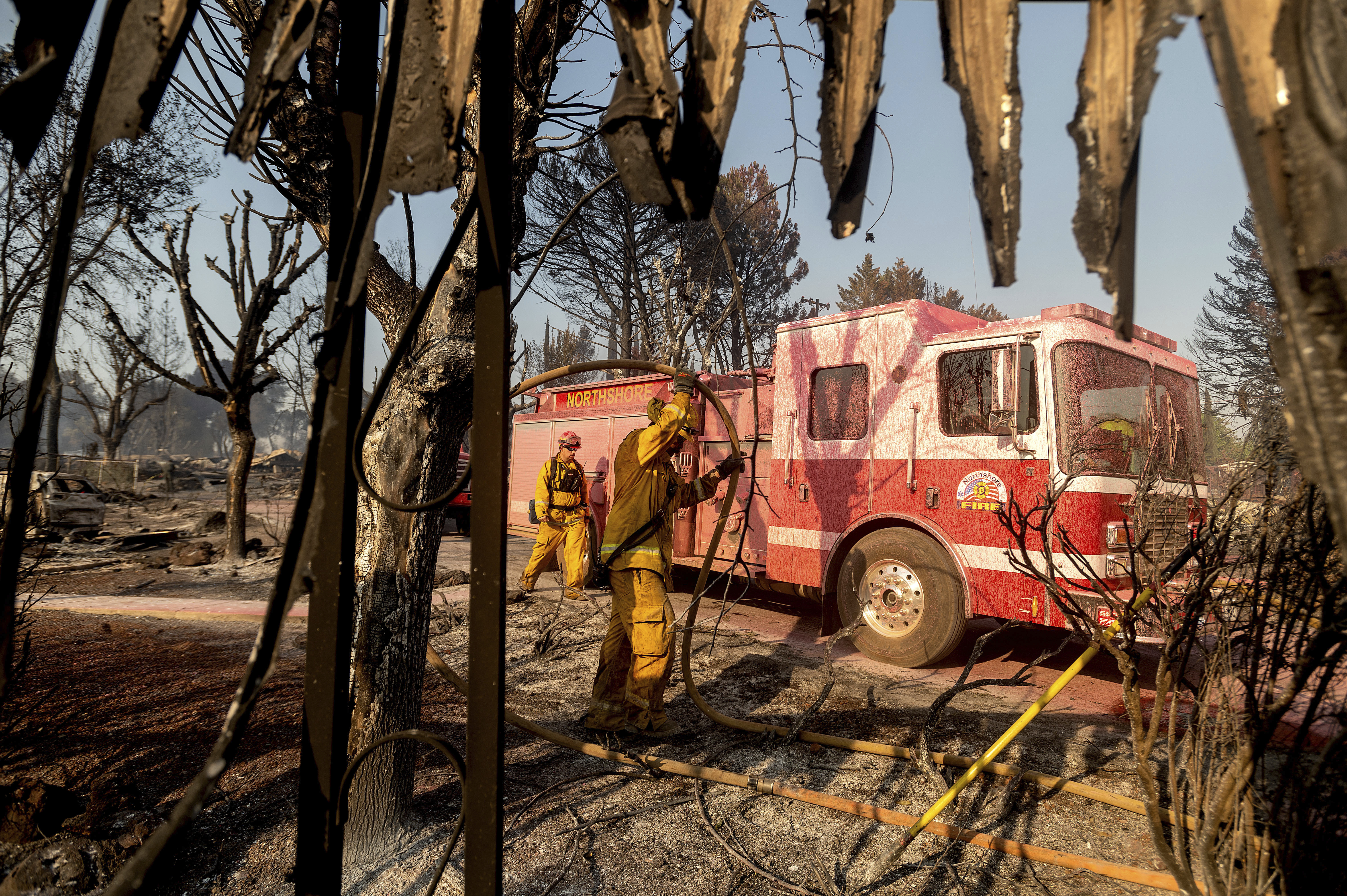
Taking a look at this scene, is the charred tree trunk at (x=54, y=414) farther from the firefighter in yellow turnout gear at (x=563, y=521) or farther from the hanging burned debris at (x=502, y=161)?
the hanging burned debris at (x=502, y=161)

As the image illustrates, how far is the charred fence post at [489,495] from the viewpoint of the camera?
1.18 metres

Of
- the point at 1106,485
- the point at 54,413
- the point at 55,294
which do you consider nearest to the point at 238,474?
the point at 55,294

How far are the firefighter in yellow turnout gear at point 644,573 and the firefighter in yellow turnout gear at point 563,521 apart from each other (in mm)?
3375

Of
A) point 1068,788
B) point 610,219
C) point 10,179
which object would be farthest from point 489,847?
point 610,219

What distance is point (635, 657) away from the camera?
3.91 meters

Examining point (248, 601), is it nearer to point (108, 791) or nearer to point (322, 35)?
point (108, 791)

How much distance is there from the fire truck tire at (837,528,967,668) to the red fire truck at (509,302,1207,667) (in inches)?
0.5

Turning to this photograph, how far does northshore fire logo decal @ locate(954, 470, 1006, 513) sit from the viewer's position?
508 centimetres

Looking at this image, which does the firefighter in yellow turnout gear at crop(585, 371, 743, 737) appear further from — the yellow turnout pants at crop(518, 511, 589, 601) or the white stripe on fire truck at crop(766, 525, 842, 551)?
the yellow turnout pants at crop(518, 511, 589, 601)

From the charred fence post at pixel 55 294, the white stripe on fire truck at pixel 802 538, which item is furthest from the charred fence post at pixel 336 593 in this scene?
the white stripe on fire truck at pixel 802 538

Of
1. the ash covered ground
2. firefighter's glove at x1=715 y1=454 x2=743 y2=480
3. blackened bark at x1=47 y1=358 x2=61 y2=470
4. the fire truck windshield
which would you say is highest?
blackened bark at x1=47 y1=358 x2=61 y2=470

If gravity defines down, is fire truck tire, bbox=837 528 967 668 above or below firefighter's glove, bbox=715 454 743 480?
below

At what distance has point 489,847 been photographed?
3.86 feet

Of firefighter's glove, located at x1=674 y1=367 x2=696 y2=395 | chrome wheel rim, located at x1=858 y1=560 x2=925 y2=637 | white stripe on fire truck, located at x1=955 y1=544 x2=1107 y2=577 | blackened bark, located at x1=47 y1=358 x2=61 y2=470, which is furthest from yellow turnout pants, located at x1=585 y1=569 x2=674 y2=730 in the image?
blackened bark, located at x1=47 y1=358 x2=61 y2=470
